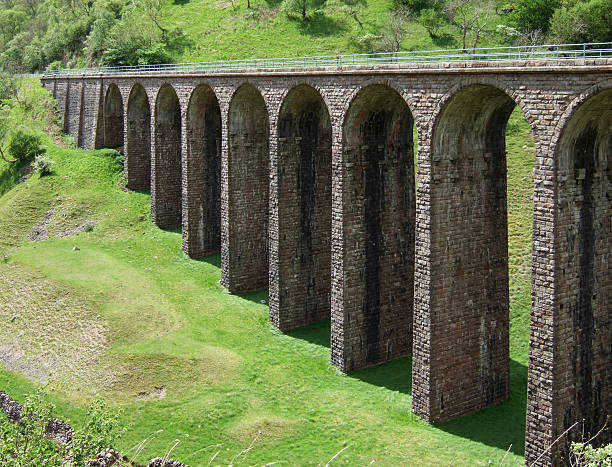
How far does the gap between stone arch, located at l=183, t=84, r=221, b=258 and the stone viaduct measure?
10 centimetres

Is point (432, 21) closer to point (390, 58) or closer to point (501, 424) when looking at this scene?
point (390, 58)

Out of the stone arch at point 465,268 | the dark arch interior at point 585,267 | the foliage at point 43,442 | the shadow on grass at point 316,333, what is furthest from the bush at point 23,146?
the dark arch interior at point 585,267

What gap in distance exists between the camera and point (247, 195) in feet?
149

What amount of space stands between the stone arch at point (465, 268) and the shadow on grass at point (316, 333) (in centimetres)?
908

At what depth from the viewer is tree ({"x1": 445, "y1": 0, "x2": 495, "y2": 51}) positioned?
73.9 m

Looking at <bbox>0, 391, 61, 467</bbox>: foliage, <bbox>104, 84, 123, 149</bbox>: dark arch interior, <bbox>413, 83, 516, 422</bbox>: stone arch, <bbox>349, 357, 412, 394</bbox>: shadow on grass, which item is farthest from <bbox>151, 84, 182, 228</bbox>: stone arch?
<bbox>0, 391, 61, 467</bbox>: foliage

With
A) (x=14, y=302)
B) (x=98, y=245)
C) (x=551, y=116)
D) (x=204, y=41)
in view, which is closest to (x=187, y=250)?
(x=98, y=245)

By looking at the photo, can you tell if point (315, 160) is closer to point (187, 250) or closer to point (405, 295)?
point (405, 295)

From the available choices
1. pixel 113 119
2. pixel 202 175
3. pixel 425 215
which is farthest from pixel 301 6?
pixel 425 215

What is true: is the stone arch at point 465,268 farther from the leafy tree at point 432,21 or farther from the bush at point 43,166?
the leafy tree at point 432,21

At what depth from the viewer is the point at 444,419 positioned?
1165 inches

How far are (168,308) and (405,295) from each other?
13947 millimetres

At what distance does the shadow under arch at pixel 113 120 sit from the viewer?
68875mm

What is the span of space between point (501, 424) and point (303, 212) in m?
16.2
